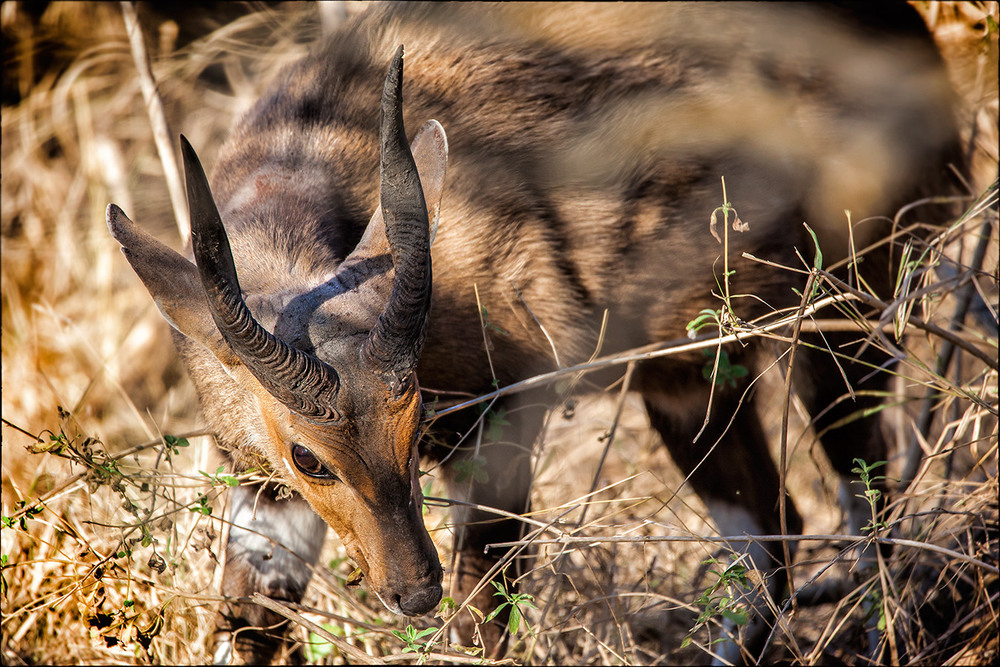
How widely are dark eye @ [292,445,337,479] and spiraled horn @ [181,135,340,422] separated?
17cm

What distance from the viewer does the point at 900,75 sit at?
12.0 ft

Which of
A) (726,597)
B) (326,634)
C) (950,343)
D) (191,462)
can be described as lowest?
(191,462)

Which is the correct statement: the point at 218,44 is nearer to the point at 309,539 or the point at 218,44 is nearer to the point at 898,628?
the point at 309,539

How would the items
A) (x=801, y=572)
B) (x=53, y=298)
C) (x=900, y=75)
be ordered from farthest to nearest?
(x=53, y=298) < (x=801, y=572) < (x=900, y=75)

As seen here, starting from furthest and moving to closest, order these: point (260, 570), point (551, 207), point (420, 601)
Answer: point (260, 570)
point (551, 207)
point (420, 601)

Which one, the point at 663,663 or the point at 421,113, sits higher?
the point at 421,113

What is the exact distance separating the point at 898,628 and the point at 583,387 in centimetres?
129

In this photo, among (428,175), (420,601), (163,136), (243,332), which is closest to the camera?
(243,332)

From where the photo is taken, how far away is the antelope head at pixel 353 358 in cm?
224

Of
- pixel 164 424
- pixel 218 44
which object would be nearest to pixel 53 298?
pixel 164 424

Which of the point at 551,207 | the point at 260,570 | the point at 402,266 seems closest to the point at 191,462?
the point at 260,570

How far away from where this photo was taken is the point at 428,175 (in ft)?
8.99

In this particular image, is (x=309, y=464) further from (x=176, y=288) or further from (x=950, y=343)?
(x=950, y=343)

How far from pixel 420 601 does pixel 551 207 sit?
1.39m
